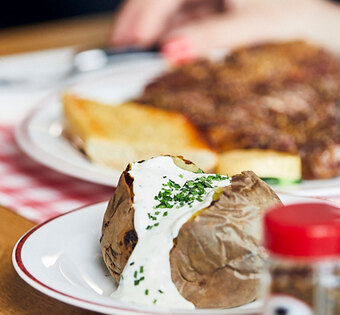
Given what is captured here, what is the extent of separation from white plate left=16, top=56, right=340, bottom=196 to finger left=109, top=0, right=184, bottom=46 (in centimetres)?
29

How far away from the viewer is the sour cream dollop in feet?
2.72

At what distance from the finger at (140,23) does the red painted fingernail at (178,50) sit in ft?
0.72

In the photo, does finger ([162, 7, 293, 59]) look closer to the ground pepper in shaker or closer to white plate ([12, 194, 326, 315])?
white plate ([12, 194, 326, 315])

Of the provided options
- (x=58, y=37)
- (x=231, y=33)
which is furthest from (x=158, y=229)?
(x=58, y=37)

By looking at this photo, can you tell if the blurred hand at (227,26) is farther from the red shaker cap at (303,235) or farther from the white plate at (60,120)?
the red shaker cap at (303,235)

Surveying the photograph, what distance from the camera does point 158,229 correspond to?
33.1 inches

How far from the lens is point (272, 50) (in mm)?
2439

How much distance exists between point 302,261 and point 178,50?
2225 mm

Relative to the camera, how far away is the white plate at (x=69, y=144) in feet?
4.73

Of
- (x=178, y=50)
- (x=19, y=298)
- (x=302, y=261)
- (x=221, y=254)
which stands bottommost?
(x=178, y=50)

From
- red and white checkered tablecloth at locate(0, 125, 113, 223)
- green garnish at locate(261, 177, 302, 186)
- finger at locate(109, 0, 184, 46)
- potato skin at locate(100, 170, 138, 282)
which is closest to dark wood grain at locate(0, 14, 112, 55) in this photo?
finger at locate(109, 0, 184, 46)

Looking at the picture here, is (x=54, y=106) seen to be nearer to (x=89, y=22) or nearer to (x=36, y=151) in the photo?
(x=36, y=151)

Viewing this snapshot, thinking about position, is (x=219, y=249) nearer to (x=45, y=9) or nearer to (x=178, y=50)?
(x=178, y=50)

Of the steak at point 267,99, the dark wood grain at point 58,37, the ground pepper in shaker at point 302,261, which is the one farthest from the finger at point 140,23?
the ground pepper in shaker at point 302,261
